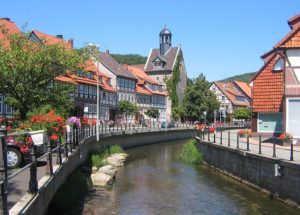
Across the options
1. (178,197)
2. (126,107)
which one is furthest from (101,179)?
(126,107)

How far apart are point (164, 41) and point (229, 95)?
2096 cm

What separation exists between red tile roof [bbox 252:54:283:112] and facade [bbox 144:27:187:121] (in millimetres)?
60455

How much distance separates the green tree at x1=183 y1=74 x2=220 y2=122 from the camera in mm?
86812

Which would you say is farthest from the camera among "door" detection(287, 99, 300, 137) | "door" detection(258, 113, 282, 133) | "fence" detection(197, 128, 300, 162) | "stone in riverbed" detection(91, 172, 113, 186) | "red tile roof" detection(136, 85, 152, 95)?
"red tile roof" detection(136, 85, 152, 95)

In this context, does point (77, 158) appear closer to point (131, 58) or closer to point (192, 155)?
point (192, 155)

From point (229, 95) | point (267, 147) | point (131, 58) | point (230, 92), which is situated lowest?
point (267, 147)

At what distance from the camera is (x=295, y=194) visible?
1719 centimetres

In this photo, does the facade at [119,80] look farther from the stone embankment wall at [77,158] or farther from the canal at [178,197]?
the canal at [178,197]

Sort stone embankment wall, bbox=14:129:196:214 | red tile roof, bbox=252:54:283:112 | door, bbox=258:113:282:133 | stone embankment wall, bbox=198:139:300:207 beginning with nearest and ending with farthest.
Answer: stone embankment wall, bbox=14:129:196:214 < stone embankment wall, bbox=198:139:300:207 < red tile roof, bbox=252:54:283:112 < door, bbox=258:113:282:133

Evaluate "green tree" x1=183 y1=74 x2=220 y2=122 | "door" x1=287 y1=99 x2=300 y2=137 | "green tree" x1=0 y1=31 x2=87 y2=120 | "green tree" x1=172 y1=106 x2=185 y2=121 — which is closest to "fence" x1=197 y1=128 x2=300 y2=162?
"door" x1=287 y1=99 x2=300 y2=137

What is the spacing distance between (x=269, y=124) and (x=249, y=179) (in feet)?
65.1

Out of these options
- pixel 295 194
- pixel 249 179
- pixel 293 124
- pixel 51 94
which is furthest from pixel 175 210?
pixel 293 124

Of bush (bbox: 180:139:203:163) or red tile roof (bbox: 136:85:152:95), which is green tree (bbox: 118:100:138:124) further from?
bush (bbox: 180:139:203:163)

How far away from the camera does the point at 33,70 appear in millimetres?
24156
